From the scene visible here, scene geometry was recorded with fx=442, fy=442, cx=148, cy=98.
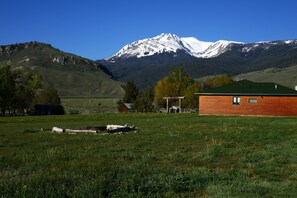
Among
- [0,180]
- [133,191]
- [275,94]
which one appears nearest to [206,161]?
[133,191]

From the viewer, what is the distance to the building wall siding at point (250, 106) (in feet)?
193

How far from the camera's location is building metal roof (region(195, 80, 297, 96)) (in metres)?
59.4

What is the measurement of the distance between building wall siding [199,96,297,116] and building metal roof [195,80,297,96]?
1.77 feet

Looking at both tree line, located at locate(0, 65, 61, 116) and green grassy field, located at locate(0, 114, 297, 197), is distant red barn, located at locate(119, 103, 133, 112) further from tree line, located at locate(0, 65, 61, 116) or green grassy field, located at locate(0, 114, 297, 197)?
green grassy field, located at locate(0, 114, 297, 197)

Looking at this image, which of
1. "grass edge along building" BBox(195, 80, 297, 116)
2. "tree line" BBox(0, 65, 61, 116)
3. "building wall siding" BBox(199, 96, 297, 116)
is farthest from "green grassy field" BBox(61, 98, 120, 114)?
"grass edge along building" BBox(195, 80, 297, 116)

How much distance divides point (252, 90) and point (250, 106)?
2485 millimetres

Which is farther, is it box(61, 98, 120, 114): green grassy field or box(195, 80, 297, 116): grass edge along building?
box(61, 98, 120, 114): green grassy field

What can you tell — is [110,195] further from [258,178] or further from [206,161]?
[206,161]

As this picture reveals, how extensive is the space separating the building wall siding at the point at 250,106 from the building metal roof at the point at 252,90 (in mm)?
A: 540

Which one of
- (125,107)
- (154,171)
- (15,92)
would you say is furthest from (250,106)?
(15,92)

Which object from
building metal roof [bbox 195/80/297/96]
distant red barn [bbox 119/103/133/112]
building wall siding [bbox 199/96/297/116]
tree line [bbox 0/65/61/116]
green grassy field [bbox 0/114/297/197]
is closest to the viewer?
green grassy field [bbox 0/114/297/197]

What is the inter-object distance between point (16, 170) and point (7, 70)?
260 feet

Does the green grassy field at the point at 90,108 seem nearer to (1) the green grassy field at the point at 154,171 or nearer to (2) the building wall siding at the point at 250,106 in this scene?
(2) the building wall siding at the point at 250,106

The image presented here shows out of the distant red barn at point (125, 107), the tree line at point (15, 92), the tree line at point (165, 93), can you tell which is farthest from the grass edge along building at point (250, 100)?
the tree line at point (15, 92)
